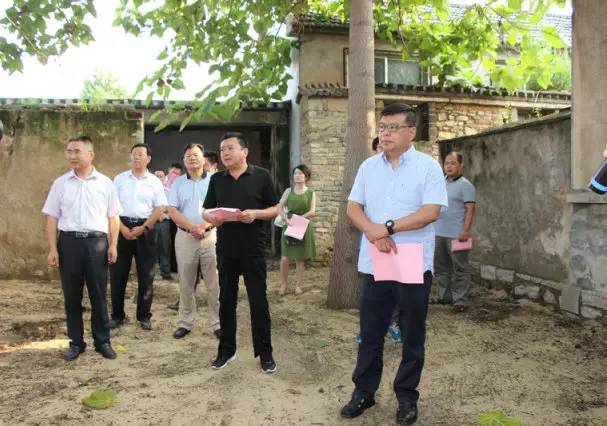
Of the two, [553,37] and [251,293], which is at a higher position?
[553,37]

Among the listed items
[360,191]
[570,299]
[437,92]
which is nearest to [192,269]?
[360,191]

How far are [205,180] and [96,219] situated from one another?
1.17 metres

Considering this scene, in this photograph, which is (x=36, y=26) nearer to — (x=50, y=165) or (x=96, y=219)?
(x=50, y=165)

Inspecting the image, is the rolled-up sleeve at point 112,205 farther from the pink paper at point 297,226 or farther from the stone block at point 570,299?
the stone block at point 570,299

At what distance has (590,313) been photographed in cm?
539

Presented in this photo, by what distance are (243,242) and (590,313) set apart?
3.76 meters

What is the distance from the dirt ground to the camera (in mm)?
3350

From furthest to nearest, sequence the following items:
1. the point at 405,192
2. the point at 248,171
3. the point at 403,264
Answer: the point at 248,171, the point at 405,192, the point at 403,264

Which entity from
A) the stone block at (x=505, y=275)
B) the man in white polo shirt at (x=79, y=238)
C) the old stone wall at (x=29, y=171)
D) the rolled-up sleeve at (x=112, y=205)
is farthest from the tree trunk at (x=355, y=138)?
the old stone wall at (x=29, y=171)

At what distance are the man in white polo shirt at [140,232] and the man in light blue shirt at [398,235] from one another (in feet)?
9.79

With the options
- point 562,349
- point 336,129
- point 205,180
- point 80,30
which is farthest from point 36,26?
point 562,349

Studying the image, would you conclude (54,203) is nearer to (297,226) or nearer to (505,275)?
(297,226)

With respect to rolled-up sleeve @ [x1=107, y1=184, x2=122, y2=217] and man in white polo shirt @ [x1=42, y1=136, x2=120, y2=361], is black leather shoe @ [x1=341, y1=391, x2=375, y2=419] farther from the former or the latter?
rolled-up sleeve @ [x1=107, y1=184, x2=122, y2=217]

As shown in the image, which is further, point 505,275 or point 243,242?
point 505,275
